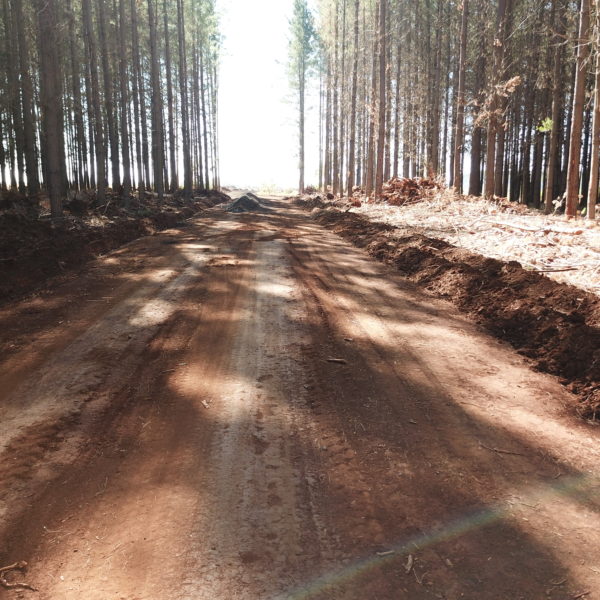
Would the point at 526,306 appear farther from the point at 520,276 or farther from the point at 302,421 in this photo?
the point at 302,421

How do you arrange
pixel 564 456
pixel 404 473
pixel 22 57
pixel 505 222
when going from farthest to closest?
pixel 22 57 < pixel 505 222 < pixel 564 456 < pixel 404 473

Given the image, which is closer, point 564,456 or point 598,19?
point 564,456

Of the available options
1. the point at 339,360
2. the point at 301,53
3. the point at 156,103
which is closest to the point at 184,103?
the point at 156,103

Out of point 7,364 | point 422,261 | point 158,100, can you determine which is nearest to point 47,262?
point 7,364

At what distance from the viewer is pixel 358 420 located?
12.1 feet

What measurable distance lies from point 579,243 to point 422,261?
2.94 metres

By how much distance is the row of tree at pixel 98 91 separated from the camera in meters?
16.9

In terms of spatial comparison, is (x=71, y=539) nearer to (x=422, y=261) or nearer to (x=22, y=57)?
(x=422, y=261)

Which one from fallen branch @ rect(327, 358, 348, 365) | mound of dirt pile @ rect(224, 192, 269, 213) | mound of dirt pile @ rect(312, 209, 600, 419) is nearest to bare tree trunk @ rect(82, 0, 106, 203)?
mound of dirt pile @ rect(224, 192, 269, 213)

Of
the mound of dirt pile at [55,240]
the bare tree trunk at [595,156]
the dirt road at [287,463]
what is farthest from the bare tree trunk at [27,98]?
the bare tree trunk at [595,156]

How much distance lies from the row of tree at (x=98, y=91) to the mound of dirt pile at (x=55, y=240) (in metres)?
1.31

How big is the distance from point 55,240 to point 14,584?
9733 millimetres

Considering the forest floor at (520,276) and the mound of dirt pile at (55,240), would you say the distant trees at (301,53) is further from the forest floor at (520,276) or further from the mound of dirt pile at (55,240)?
the forest floor at (520,276)

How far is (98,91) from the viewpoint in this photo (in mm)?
20312
